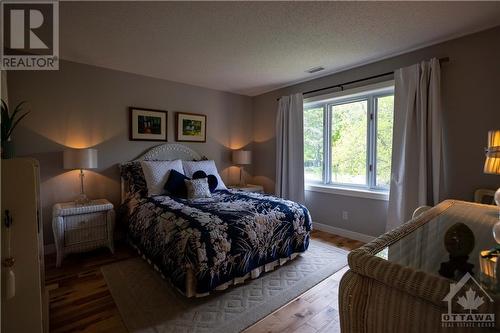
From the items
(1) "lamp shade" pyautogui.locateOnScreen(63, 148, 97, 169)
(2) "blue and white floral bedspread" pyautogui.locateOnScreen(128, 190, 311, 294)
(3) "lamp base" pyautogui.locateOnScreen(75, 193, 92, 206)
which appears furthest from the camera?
(3) "lamp base" pyautogui.locateOnScreen(75, 193, 92, 206)

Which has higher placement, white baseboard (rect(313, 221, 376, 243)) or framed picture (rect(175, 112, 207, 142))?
framed picture (rect(175, 112, 207, 142))

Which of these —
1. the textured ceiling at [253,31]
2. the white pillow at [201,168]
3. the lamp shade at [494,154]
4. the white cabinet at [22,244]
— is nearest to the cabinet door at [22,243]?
the white cabinet at [22,244]

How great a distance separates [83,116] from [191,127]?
4.94 feet

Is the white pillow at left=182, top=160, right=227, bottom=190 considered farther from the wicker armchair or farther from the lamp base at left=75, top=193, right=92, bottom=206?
the wicker armchair

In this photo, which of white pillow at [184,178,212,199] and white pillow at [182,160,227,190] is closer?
white pillow at [184,178,212,199]

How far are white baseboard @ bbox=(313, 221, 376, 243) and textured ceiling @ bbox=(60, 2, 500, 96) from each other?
7.66 feet

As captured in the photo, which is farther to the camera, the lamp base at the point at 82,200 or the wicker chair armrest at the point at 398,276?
the lamp base at the point at 82,200

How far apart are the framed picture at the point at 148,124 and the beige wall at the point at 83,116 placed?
0.28ft

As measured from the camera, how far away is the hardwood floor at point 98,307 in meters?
1.70

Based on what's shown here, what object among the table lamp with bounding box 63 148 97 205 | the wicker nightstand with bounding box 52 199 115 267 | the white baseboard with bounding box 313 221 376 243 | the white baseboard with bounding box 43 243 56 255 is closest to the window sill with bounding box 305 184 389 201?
the white baseboard with bounding box 313 221 376 243

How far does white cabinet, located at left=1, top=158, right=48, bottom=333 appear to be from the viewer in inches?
48.2

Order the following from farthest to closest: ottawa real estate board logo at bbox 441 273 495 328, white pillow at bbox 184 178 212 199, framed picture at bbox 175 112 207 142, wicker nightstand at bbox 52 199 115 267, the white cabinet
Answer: framed picture at bbox 175 112 207 142 → white pillow at bbox 184 178 212 199 → wicker nightstand at bbox 52 199 115 267 → the white cabinet → ottawa real estate board logo at bbox 441 273 495 328

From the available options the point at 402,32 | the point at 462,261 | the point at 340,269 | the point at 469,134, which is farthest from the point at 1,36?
the point at 469,134

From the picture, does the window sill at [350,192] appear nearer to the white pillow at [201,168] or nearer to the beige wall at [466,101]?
the beige wall at [466,101]
